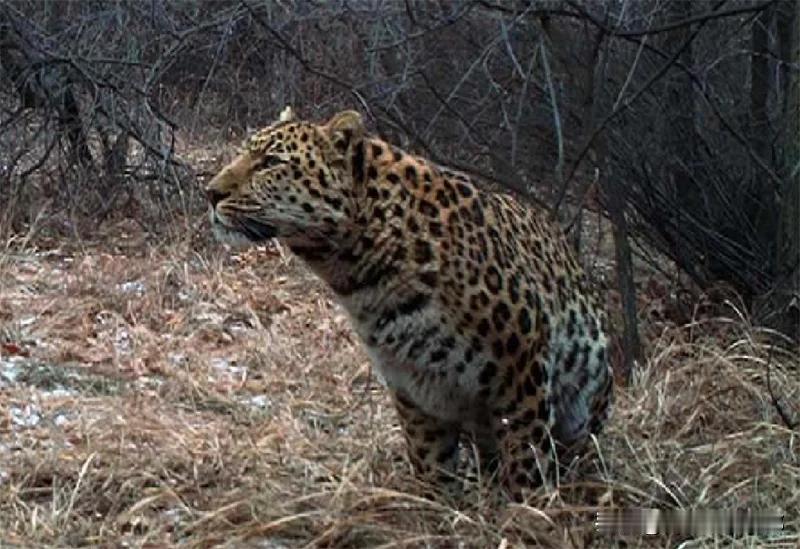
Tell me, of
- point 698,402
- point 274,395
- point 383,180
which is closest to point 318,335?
point 274,395

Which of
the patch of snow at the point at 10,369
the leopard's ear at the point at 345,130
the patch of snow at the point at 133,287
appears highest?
the leopard's ear at the point at 345,130

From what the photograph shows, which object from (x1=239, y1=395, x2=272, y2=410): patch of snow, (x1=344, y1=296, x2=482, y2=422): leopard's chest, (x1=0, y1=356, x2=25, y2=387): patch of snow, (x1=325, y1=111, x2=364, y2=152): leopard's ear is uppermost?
(x1=325, y1=111, x2=364, y2=152): leopard's ear

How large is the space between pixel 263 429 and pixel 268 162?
1654 millimetres

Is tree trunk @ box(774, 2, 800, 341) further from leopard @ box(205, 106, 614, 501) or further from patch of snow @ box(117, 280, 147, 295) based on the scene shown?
patch of snow @ box(117, 280, 147, 295)

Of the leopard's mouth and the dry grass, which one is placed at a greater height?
the leopard's mouth

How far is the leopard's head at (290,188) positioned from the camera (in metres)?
5.42

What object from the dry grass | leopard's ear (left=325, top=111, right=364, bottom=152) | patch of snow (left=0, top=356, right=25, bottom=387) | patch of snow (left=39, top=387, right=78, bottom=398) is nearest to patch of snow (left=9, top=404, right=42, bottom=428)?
the dry grass

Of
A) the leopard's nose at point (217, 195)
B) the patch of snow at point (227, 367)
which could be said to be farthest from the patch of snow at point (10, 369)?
the leopard's nose at point (217, 195)

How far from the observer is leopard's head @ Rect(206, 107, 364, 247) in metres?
5.42

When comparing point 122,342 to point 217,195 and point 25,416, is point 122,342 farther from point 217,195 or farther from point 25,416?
point 217,195

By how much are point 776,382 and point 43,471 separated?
10.3ft

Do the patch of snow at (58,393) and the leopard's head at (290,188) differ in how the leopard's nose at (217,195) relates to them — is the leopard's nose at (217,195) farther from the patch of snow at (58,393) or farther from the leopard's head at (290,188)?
the patch of snow at (58,393)

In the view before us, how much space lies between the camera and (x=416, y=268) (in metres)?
5.50

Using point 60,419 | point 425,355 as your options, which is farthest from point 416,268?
point 60,419
